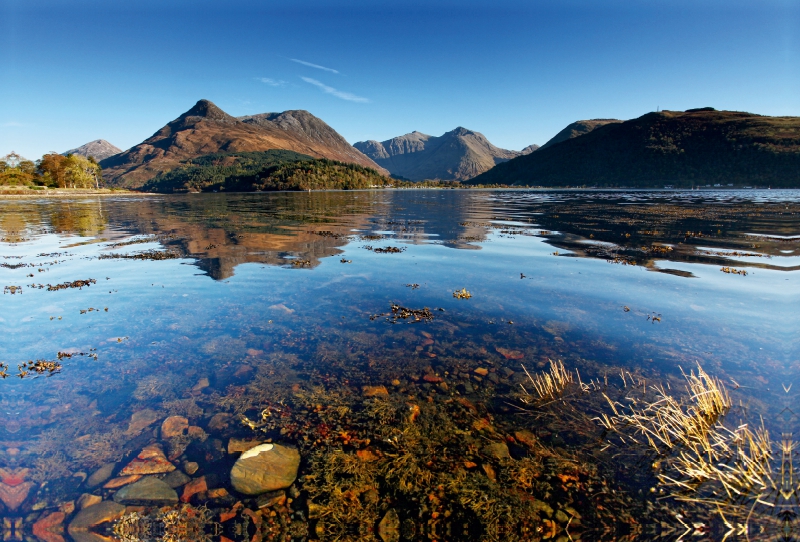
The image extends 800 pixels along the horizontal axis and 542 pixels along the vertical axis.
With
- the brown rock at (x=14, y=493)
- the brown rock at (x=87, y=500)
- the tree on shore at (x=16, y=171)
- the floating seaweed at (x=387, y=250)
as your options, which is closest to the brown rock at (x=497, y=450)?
the brown rock at (x=87, y=500)

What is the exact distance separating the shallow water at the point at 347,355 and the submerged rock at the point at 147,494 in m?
0.17

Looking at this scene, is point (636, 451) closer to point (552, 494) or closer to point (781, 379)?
point (552, 494)

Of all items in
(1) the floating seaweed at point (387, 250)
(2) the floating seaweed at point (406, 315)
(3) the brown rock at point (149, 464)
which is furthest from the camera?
(1) the floating seaweed at point (387, 250)

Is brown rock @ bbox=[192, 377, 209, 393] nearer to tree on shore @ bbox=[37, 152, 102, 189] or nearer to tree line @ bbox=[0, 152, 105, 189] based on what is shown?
tree line @ bbox=[0, 152, 105, 189]

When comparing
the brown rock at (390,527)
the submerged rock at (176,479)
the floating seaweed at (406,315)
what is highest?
the floating seaweed at (406,315)

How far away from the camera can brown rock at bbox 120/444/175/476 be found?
6.19 metres

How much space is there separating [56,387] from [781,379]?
1813 centimetres

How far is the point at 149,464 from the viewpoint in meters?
6.34

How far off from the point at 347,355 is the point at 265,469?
4287 mm

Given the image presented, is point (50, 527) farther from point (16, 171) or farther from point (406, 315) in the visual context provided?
point (16, 171)

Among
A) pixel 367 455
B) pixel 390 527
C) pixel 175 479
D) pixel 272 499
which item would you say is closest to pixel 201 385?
pixel 175 479

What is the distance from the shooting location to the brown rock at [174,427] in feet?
23.4

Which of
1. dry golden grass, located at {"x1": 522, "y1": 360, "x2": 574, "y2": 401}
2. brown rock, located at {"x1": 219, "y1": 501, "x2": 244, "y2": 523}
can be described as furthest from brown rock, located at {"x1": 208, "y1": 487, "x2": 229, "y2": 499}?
dry golden grass, located at {"x1": 522, "y1": 360, "x2": 574, "y2": 401}

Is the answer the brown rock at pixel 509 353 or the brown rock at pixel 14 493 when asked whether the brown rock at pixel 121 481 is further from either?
the brown rock at pixel 509 353
